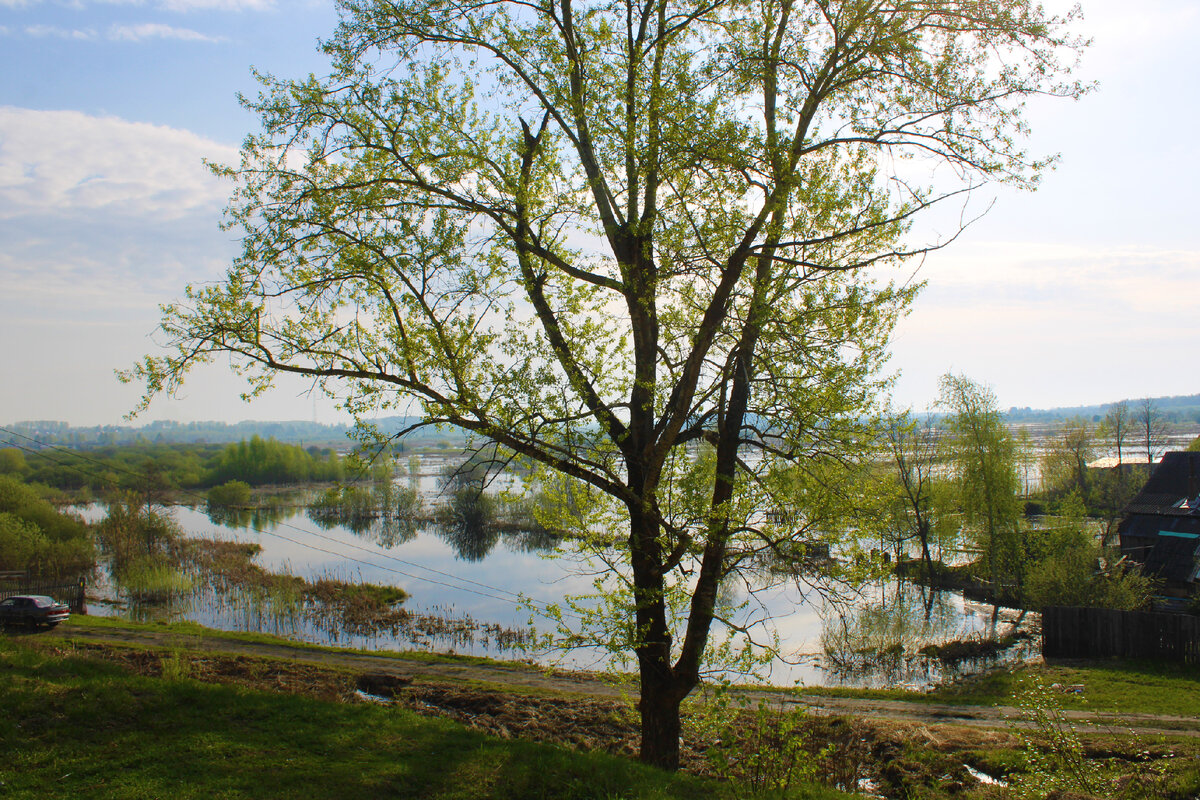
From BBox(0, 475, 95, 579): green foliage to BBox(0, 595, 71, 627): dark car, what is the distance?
35.1ft

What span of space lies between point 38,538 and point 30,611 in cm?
1328

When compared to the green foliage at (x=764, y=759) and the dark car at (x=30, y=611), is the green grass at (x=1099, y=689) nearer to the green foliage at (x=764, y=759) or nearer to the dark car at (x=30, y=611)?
the green foliage at (x=764, y=759)

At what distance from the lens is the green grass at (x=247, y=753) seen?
6.12 metres

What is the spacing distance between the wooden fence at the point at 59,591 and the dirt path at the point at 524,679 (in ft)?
20.2

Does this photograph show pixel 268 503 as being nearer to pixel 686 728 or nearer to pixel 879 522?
pixel 686 728

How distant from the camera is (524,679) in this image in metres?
17.6

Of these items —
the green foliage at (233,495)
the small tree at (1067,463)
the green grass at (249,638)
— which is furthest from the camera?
the green foliage at (233,495)

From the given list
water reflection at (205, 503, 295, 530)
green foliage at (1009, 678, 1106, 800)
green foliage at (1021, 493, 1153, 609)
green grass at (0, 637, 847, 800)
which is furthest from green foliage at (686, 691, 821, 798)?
water reflection at (205, 503, 295, 530)

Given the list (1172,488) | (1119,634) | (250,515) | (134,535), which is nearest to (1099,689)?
(1119,634)

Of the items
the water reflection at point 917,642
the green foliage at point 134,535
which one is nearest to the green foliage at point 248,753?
the water reflection at point 917,642

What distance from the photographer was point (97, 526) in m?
39.2

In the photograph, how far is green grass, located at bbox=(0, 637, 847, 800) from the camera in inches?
241

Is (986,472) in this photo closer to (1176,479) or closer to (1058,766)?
(1176,479)

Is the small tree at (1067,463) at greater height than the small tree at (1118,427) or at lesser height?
lesser
